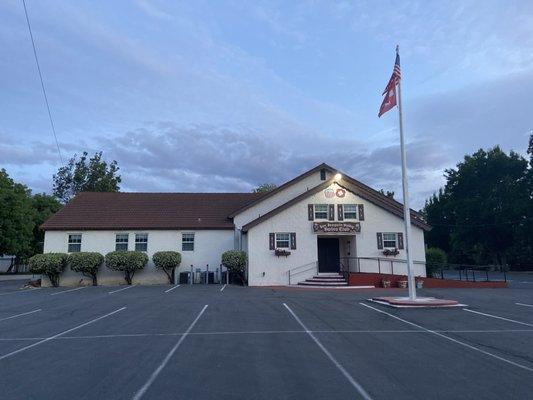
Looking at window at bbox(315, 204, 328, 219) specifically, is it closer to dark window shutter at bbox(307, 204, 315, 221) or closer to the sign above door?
dark window shutter at bbox(307, 204, 315, 221)

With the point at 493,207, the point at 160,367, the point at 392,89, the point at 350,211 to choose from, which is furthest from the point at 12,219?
the point at 493,207

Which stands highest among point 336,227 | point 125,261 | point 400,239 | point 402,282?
point 336,227

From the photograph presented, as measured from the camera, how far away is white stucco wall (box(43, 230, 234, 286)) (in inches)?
1118

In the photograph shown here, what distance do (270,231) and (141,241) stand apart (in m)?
9.18

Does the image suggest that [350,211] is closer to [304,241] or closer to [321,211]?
[321,211]

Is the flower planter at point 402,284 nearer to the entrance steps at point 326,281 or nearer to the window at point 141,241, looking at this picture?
the entrance steps at point 326,281

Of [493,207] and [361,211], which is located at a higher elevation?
[493,207]

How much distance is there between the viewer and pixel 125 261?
26859 mm

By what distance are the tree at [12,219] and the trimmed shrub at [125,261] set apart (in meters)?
16.1

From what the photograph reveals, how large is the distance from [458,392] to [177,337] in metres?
6.45

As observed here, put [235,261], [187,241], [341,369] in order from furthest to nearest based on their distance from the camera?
[187,241]
[235,261]
[341,369]

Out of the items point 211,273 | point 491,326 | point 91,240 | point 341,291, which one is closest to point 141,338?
point 491,326

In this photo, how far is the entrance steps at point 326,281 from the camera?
25020 millimetres

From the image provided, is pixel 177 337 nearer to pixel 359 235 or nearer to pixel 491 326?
pixel 491 326
